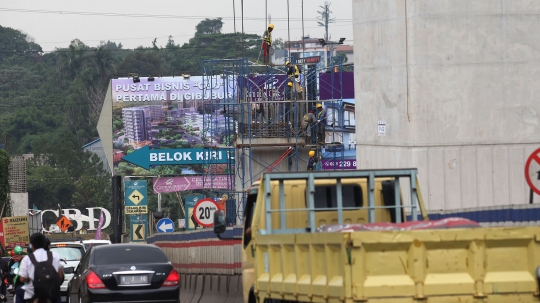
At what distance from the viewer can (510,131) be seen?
2434cm

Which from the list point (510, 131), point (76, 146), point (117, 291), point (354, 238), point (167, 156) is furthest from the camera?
point (76, 146)

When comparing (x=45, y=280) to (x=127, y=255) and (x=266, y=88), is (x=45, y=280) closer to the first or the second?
(x=127, y=255)

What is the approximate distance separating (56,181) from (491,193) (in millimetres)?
77623

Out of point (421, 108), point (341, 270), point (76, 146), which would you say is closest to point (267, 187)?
point (341, 270)

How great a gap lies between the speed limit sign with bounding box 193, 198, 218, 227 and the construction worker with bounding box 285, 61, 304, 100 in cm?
1206

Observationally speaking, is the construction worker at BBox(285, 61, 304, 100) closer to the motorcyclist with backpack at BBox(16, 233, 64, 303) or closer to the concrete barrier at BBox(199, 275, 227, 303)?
the concrete barrier at BBox(199, 275, 227, 303)

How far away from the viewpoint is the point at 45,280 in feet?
42.1

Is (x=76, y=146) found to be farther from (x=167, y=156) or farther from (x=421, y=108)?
(x=421, y=108)

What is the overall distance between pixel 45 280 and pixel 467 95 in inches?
561

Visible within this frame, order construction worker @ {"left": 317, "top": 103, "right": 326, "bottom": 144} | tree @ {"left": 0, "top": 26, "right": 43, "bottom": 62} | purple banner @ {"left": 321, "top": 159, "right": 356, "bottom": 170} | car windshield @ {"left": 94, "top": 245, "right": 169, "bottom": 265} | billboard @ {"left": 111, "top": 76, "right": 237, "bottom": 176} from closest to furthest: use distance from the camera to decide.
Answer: car windshield @ {"left": 94, "top": 245, "right": 169, "bottom": 265}
construction worker @ {"left": 317, "top": 103, "right": 326, "bottom": 144}
purple banner @ {"left": 321, "top": 159, "right": 356, "bottom": 170}
billboard @ {"left": 111, "top": 76, "right": 237, "bottom": 176}
tree @ {"left": 0, "top": 26, "right": 43, "bottom": 62}

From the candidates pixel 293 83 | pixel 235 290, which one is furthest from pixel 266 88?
pixel 235 290

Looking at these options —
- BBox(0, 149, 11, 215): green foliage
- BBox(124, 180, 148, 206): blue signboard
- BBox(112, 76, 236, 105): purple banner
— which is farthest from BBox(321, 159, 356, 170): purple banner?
BBox(0, 149, 11, 215): green foliage

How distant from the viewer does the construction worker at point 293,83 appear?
1474 inches

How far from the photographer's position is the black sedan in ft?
51.0
